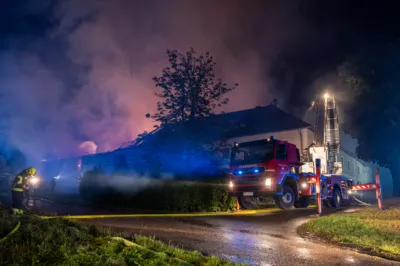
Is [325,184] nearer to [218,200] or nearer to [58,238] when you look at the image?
[218,200]

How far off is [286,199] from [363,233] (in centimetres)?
620

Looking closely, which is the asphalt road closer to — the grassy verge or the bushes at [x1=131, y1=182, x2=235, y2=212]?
the grassy verge

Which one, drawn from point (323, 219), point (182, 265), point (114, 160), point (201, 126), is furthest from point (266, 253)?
point (114, 160)

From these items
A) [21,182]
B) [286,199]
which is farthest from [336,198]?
[21,182]

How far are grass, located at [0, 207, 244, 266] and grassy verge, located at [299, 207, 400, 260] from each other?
3363 millimetres

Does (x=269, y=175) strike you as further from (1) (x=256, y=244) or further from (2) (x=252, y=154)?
(1) (x=256, y=244)

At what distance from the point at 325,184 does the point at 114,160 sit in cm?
2180

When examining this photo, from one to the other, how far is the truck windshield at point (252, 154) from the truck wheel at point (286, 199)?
1602mm

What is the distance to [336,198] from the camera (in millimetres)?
16938

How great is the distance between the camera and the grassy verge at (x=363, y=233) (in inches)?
255

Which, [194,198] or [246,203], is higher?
[194,198]

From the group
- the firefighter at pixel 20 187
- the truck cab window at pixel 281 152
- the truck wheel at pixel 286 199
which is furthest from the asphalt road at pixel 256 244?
the firefighter at pixel 20 187

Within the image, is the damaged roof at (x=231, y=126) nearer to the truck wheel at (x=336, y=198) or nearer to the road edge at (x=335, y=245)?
the truck wheel at (x=336, y=198)

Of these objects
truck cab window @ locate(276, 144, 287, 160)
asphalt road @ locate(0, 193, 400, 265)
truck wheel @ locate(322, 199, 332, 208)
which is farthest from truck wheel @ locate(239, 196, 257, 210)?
asphalt road @ locate(0, 193, 400, 265)
